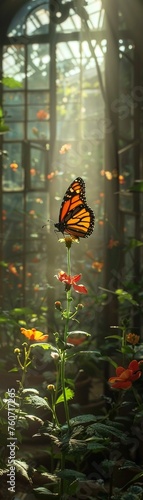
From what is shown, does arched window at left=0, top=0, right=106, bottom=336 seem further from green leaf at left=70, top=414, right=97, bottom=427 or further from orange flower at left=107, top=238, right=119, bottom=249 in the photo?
green leaf at left=70, top=414, right=97, bottom=427

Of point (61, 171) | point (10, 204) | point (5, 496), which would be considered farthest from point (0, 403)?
point (10, 204)

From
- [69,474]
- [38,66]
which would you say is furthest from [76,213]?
[38,66]

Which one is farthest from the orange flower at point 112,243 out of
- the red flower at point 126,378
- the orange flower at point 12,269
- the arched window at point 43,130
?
the red flower at point 126,378

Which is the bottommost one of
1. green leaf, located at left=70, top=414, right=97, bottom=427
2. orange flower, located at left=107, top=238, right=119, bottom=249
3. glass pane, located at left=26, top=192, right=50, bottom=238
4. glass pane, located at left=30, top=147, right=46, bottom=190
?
green leaf, located at left=70, top=414, right=97, bottom=427

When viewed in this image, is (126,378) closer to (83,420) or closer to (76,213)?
(83,420)

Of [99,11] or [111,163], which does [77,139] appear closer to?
[99,11]

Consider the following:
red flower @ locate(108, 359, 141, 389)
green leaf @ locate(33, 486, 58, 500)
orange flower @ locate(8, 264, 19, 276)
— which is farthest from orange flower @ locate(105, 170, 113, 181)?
green leaf @ locate(33, 486, 58, 500)
